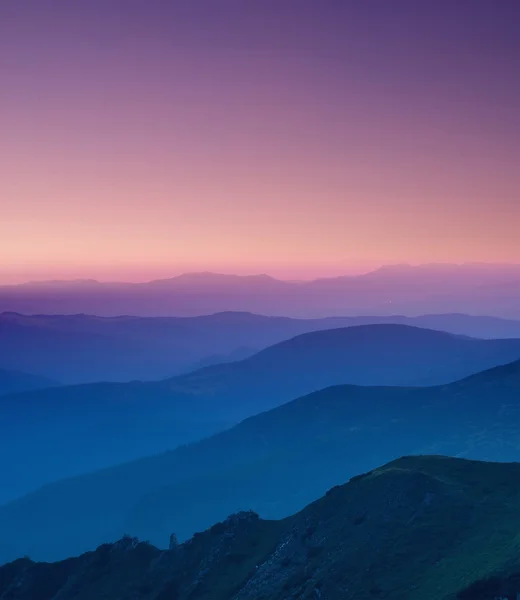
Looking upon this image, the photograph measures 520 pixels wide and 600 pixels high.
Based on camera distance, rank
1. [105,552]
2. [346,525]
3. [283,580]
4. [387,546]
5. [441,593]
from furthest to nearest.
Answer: [105,552]
[346,525]
[283,580]
[387,546]
[441,593]

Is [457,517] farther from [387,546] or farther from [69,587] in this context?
[69,587]

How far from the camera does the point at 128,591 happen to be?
103938mm

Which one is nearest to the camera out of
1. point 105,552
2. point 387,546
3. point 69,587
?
point 387,546

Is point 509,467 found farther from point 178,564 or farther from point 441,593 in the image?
point 178,564

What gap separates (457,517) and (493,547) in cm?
1316

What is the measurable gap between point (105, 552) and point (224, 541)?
3032cm

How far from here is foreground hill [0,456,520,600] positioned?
64.1 meters

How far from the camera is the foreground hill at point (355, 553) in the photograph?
6412 cm

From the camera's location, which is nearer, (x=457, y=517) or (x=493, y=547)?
(x=493, y=547)

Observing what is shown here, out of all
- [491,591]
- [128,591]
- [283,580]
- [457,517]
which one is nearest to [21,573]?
[128,591]

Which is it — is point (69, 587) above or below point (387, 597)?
below

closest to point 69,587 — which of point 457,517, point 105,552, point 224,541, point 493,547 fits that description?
point 105,552

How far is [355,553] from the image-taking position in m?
76.6

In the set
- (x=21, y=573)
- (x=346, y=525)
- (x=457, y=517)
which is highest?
(x=457, y=517)
